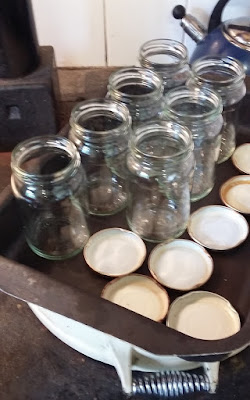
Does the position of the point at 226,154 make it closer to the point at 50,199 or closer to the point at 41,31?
the point at 50,199

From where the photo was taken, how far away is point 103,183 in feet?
2.39

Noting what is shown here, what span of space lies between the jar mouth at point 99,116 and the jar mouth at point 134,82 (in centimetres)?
2

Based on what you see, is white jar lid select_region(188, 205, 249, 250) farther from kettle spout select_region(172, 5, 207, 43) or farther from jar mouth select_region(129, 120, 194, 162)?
kettle spout select_region(172, 5, 207, 43)

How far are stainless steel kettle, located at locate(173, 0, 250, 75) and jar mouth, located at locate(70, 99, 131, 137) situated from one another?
24cm

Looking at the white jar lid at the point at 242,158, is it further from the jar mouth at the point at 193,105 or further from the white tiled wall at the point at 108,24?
the white tiled wall at the point at 108,24

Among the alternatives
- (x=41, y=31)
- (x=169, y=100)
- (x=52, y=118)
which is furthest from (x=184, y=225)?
(x=41, y=31)

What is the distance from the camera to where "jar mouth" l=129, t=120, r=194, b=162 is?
2.06 feet

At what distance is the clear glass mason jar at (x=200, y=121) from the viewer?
Result: 663 millimetres

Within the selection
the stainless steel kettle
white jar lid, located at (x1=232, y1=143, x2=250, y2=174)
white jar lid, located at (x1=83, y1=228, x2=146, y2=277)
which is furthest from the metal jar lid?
white jar lid, located at (x1=83, y1=228, x2=146, y2=277)

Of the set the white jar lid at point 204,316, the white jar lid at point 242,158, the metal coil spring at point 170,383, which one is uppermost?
the white jar lid at point 242,158

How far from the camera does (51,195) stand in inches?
24.9

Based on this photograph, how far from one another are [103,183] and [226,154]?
0.18 meters

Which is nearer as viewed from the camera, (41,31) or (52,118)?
(52,118)

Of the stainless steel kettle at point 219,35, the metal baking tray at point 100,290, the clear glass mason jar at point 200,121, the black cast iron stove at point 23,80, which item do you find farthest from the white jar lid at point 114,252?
the stainless steel kettle at point 219,35
